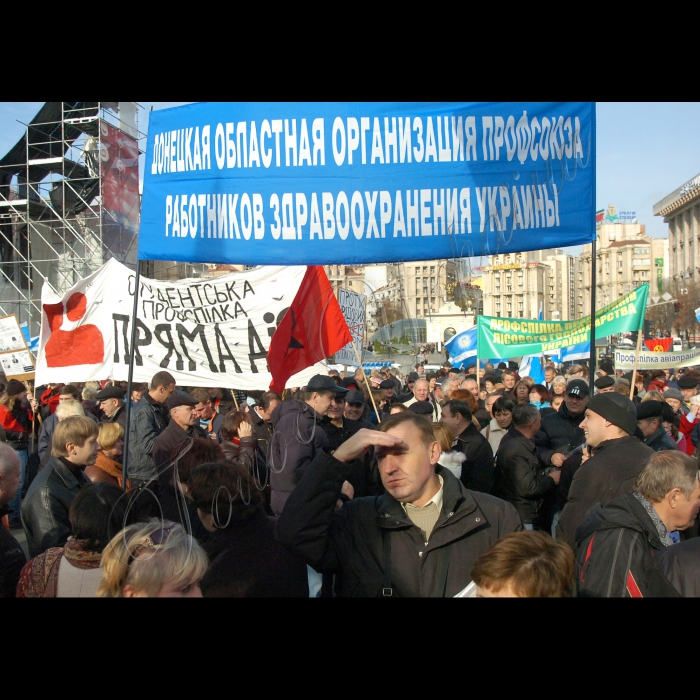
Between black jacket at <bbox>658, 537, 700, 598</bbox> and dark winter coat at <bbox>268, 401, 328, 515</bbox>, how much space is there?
2.24 metres

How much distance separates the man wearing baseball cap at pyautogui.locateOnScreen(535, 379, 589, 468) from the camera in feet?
19.0

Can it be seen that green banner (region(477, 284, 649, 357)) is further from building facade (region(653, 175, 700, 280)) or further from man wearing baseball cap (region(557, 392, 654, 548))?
building facade (region(653, 175, 700, 280))

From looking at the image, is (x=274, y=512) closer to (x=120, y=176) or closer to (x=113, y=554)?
(x=113, y=554)

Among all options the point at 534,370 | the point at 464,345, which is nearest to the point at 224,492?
the point at 534,370

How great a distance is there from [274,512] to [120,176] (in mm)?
27882

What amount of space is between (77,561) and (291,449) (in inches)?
76.7

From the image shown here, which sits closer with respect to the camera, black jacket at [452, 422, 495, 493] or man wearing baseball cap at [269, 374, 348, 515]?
man wearing baseball cap at [269, 374, 348, 515]

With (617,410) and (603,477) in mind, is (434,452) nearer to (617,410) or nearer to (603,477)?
(603,477)

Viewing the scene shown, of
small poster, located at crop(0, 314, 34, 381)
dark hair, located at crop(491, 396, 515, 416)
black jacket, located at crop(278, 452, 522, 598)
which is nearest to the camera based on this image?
black jacket, located at crop(278, 452, 522, 598)

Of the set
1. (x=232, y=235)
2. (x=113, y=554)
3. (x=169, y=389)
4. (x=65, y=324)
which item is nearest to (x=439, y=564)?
(x=113, y=554)

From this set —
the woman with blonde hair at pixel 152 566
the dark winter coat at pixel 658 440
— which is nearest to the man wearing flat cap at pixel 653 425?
the dark winter coat at pixel 658 440

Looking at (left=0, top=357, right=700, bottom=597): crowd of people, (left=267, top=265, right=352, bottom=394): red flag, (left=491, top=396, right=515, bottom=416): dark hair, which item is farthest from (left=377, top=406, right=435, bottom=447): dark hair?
(left=491, top=396, right=515, bottom=416): dark hair

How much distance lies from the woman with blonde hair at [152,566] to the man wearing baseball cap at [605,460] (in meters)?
2.07

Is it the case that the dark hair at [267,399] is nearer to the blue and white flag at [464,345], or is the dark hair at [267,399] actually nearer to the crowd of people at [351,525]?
the crowd of people at [351,525]
